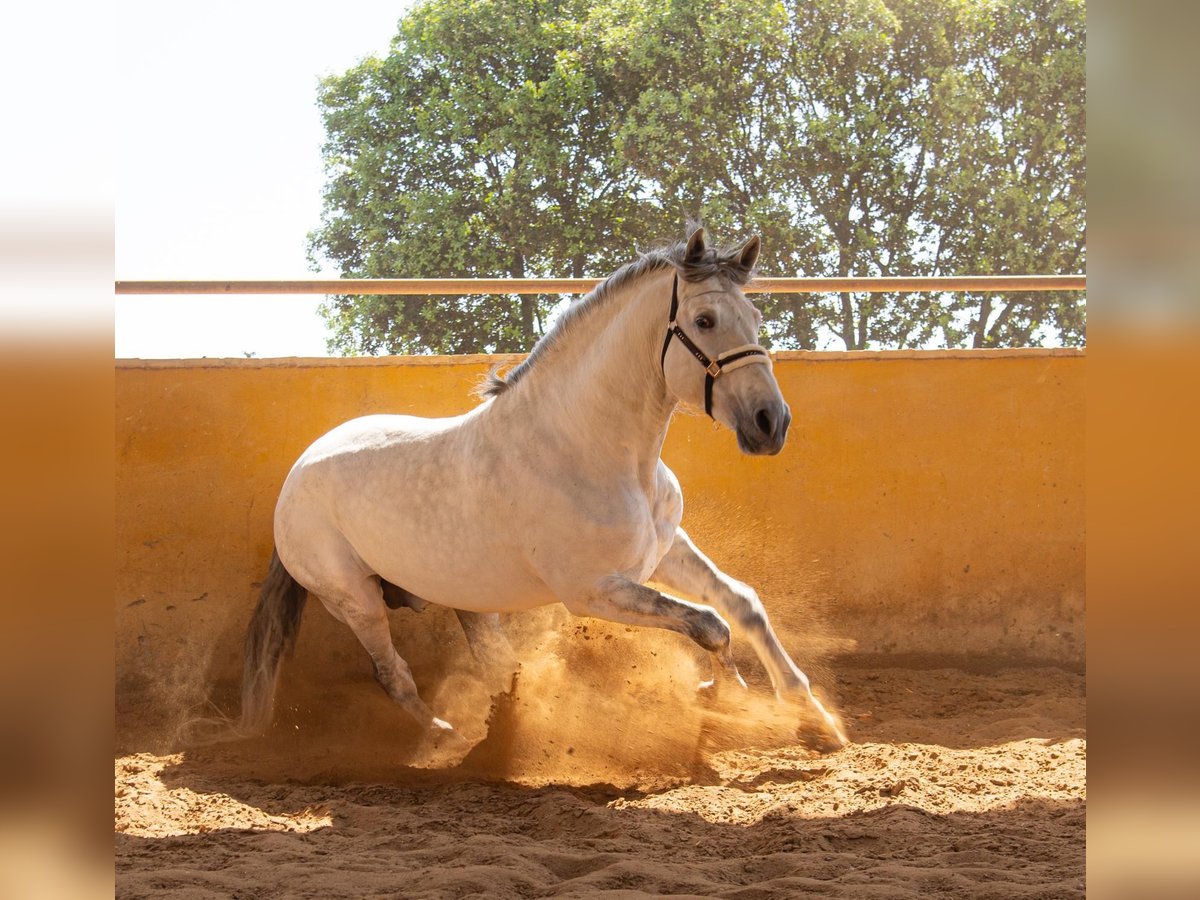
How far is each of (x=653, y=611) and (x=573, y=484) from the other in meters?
0.52

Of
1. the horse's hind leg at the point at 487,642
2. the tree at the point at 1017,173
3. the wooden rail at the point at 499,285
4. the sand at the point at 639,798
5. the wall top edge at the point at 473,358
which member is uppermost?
the tree at the point at 1017,173

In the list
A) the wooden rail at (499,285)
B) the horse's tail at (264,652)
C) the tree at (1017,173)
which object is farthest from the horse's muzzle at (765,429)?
the tree at (1017,173)

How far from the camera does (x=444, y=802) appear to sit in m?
3.80

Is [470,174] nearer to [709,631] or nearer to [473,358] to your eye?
[473,358]

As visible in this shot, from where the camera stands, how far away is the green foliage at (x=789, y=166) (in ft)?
50.9

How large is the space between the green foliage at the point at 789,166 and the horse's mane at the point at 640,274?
11.3 m

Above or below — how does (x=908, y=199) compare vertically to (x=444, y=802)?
above

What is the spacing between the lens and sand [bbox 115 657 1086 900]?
2742mm

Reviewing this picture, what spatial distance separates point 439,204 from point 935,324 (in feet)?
25.7

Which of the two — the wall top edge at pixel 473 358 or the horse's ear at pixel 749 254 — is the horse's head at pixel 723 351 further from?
the wall top edge at pixel 473 358

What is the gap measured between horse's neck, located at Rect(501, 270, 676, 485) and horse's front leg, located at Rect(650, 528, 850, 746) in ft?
1.47
